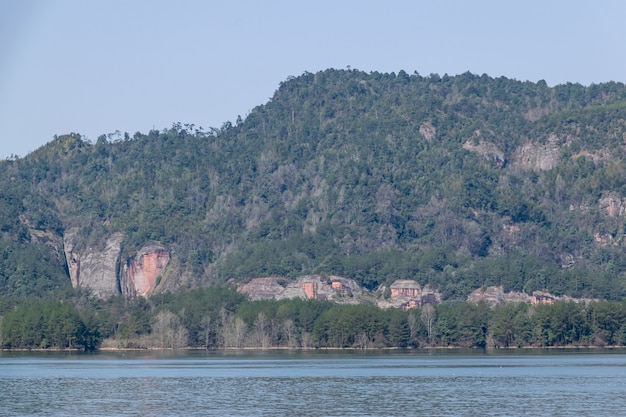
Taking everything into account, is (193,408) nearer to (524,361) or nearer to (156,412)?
(156,412)

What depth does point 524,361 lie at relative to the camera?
565ft

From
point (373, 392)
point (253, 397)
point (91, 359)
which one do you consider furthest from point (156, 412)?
point (91, 359)

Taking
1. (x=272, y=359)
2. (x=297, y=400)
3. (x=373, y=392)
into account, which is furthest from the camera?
(x=272, y=359)

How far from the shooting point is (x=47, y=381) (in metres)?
135

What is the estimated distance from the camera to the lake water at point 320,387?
100938 millimetres

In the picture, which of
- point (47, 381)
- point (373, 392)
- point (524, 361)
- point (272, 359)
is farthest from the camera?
point (272, 359)

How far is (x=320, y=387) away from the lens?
124m

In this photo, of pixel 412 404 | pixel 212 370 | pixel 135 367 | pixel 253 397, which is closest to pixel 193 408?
pixel 253 397

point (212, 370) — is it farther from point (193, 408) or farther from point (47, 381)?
point (193, 408)

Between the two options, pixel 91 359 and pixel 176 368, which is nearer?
pixel 176 368

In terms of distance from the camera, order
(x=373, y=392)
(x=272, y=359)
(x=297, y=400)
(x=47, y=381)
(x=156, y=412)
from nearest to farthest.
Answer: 1. (x=156, y=412)
2. (x=297, y=400)
3. (x=373, y=392)
4. (x=47, y=381)
5. (x=272, y=359)

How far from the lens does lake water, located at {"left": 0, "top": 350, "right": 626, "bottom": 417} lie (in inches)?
3974

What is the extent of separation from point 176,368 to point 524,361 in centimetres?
4770

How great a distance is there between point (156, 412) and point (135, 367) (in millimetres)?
69181
